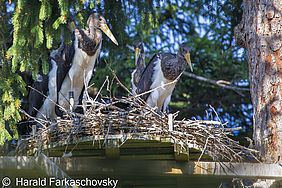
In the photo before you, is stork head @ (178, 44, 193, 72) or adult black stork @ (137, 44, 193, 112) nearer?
adult black stork @ (137, 44, 193, 112)

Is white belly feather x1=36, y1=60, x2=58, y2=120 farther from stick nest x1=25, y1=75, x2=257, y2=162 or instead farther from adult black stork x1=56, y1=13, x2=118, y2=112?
stick nest x1=25, y1=75, x2=257, y2=162

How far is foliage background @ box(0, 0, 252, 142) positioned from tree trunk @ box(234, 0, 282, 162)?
0.73 m

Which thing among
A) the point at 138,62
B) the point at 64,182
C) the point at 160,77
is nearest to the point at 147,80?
the point at 160,77

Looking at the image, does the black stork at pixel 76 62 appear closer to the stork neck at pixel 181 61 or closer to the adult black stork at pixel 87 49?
the adult black stork at pixel 87 49

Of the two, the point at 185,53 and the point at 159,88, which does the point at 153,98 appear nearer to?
the point at 159,88

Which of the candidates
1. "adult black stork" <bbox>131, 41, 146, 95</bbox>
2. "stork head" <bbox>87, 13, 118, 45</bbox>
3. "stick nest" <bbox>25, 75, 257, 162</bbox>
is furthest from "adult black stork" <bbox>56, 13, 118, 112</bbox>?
"stick nest" <bbox>25, 75, 257, 162</bbox>

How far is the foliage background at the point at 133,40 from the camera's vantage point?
6.31 meters

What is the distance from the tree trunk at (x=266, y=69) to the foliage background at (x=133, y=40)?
0.73 m

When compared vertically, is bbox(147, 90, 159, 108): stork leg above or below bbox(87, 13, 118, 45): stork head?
below

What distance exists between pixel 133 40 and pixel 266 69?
3.64 meters

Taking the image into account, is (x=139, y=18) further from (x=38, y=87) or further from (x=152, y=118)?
(x=152, y=118)

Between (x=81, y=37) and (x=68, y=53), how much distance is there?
24 cm

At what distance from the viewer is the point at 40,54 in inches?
257

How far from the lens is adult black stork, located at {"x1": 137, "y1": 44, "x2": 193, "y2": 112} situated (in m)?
7.77
